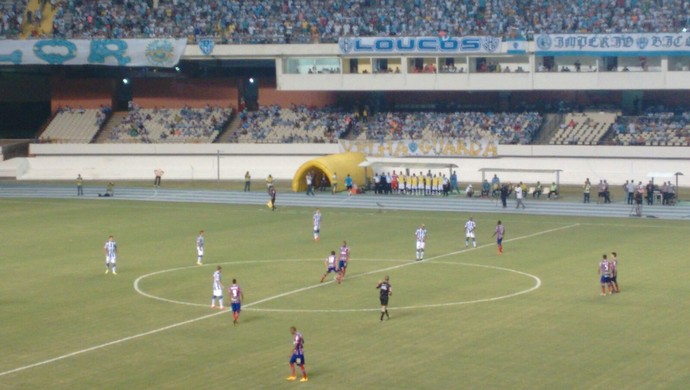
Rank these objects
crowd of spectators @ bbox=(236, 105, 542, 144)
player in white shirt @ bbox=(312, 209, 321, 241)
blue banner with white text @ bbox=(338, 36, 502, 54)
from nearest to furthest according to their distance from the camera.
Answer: player in white shirt @ bbox=(312, 209, 321, 241) → blue banner with white text @ bbox=(338, 36, 502, 54) → crowd of spectators @ bbox=(236, 105, 542, 144)

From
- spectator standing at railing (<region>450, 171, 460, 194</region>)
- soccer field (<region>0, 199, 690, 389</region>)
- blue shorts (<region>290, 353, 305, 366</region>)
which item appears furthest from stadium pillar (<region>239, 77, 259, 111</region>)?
blue shorts (<region>290, 353, 305, 366</region>)

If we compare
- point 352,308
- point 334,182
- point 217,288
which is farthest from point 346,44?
point 217,288

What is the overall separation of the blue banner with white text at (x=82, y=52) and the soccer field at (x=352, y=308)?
81.2ft

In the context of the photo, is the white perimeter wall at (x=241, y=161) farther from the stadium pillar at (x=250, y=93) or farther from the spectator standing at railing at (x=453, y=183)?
the stadium pillar at (x=250, y=93)

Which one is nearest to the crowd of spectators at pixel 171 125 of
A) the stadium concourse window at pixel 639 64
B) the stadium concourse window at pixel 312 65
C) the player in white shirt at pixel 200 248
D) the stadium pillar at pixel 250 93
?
the stadium pillar at pixel 250 93

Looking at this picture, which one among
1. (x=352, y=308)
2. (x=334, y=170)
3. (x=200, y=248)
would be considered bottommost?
(x=352, y=308)

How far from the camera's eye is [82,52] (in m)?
81.1

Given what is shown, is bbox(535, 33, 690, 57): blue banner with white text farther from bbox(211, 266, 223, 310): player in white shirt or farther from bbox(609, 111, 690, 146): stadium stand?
bbox(211, 266, 223, 310): player in white shirt

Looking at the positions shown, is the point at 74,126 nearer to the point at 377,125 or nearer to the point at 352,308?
the point at 377,125

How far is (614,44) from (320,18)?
19.8m

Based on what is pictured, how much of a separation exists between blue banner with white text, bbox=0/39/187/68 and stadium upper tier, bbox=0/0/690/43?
6.59 ft

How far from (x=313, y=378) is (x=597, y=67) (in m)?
52.1

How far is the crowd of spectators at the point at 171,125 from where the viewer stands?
82.4m

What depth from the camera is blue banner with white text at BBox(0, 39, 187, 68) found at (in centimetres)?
8075
